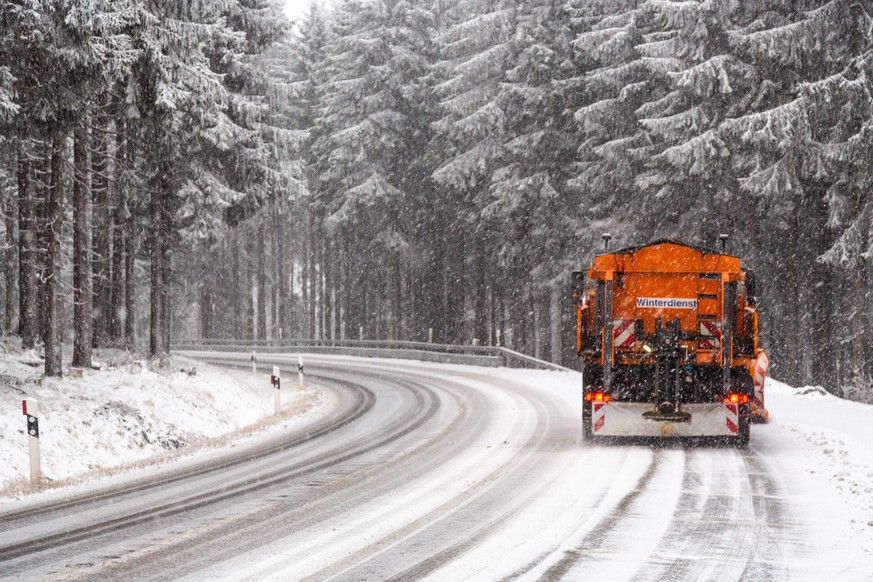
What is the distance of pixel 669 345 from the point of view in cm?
1350

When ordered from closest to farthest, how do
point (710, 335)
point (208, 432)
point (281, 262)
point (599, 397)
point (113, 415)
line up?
point (599, 397)
point (710, 335)
point (113, 415)
point (208, 432)
point (281, 262)

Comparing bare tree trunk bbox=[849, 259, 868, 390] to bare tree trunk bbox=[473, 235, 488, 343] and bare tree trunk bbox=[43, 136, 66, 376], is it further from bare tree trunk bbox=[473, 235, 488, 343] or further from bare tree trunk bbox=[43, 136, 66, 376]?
bare tree trunk bbox=[43, 136, 66, 376]

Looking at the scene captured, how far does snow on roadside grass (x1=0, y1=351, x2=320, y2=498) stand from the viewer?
1280cm

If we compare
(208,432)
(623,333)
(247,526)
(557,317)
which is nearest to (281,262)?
(557,317)

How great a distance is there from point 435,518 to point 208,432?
9457 mm

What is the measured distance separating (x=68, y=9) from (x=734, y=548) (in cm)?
1206

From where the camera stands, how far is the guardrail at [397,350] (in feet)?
105

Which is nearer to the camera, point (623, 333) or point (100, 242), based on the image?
point (623, 333)

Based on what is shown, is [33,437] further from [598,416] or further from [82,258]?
[82,258]

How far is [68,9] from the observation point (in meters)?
13.6

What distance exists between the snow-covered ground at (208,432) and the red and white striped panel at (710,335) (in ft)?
5.36

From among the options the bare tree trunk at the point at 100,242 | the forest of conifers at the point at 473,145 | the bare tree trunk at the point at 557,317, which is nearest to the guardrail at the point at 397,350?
the forest of conifers at the point at 473,145

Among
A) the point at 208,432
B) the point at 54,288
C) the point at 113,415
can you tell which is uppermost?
the point at 54,288

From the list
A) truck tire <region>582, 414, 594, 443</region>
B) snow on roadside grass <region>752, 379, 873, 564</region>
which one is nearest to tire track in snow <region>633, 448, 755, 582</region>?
snow on roadside grass <region>752, 379, 873, 564</region>
